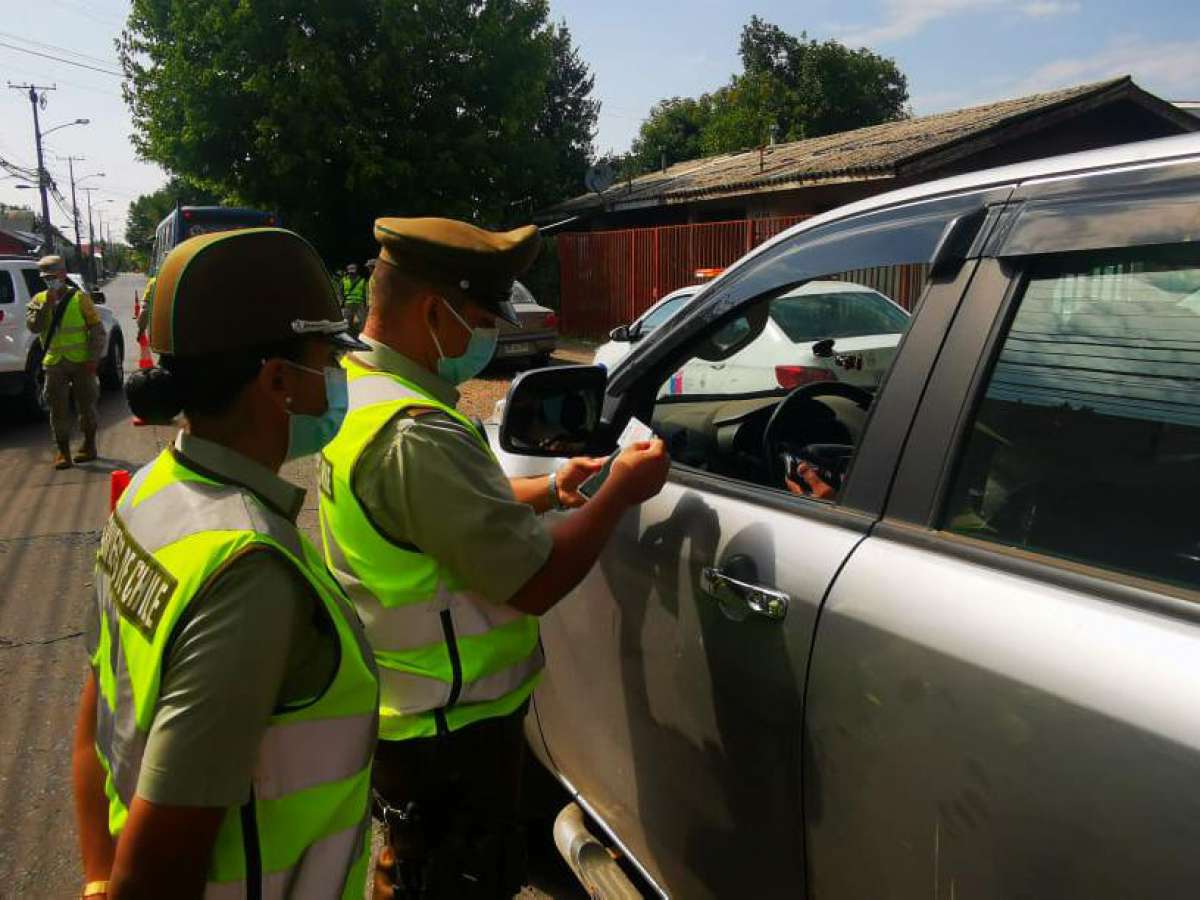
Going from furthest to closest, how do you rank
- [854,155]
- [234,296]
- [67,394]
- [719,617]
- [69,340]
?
[854,155] → [69,340] → [67,394] → [719,617] → [234,296]

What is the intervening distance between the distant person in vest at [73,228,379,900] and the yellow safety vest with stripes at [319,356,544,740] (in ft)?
Answer: 1.05

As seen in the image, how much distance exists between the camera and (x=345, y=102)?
62.2ft

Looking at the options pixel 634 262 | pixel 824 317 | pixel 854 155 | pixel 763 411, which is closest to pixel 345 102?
pixel 634 262

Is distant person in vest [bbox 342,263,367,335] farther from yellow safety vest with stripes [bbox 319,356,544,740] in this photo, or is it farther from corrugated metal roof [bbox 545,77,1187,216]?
yellow safety vest with stripes [bbox 319,356,544,740]

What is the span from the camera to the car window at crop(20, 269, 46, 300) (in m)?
10.5

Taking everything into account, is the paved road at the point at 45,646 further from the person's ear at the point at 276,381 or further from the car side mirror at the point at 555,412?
the person's ear at the point at 276,381

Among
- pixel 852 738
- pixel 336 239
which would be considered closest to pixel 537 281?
pixel 336 239

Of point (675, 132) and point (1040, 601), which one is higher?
point (675, 132)

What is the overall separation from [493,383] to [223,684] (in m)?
12.3

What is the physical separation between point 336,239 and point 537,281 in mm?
4849

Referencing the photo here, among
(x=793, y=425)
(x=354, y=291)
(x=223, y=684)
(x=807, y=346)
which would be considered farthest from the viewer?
(x=354, y=291)

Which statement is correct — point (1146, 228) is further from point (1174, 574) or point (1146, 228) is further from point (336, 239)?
point (336, 239)

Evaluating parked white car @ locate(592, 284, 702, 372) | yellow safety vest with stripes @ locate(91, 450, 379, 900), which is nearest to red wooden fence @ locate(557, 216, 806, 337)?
parked white car @ locate(592, 284, 702, 372)

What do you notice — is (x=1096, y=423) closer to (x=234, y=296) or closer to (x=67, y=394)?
(x=234, y=296)
